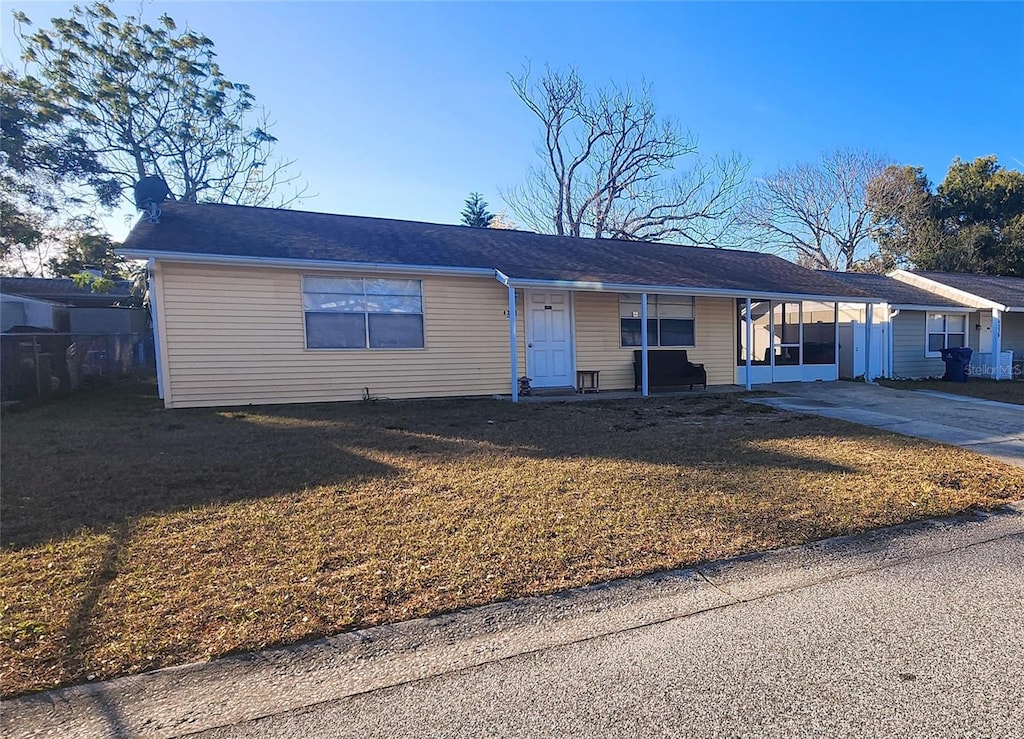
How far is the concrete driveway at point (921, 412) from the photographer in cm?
729

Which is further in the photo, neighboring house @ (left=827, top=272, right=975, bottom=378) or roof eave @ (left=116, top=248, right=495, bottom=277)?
neighboring house @ (left=827, top=272, right=975, bottom=378)


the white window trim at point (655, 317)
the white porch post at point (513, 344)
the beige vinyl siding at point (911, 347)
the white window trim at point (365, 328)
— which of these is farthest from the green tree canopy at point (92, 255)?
the beige vinyl siding at point (911, 347)

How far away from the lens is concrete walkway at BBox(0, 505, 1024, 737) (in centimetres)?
204

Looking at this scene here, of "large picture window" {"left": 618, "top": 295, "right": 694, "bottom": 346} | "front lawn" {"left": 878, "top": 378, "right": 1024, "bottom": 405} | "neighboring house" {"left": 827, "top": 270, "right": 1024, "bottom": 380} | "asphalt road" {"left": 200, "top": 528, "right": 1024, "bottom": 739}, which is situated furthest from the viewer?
"neighboring house" {"left": 827, "top": 270, "right": 1024, "bottom": 380}

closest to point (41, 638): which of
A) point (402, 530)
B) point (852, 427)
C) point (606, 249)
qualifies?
point (402, 530)

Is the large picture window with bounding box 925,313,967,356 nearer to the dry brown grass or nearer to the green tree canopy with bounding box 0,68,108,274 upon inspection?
the dry brown grass

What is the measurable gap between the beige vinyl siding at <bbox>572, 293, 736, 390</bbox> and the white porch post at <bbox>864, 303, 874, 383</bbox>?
3.89 m

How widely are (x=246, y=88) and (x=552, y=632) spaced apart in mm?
30037

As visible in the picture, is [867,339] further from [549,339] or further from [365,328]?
[365,328]

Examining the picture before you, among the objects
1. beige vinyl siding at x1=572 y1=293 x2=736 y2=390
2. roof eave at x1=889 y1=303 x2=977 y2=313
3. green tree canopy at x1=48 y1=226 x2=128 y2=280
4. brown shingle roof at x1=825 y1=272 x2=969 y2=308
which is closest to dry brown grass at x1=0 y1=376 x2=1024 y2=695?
beige vinyl siding at x1=572 y1=293 x2=736 y2=390

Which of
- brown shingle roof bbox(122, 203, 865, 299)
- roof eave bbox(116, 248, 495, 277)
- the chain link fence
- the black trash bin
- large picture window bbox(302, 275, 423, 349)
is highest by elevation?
brown shingle roof bbox(122, 203, 865, 299)

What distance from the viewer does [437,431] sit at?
7.79m

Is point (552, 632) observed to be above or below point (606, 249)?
below

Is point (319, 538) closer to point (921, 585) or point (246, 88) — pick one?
point (921, 585)
